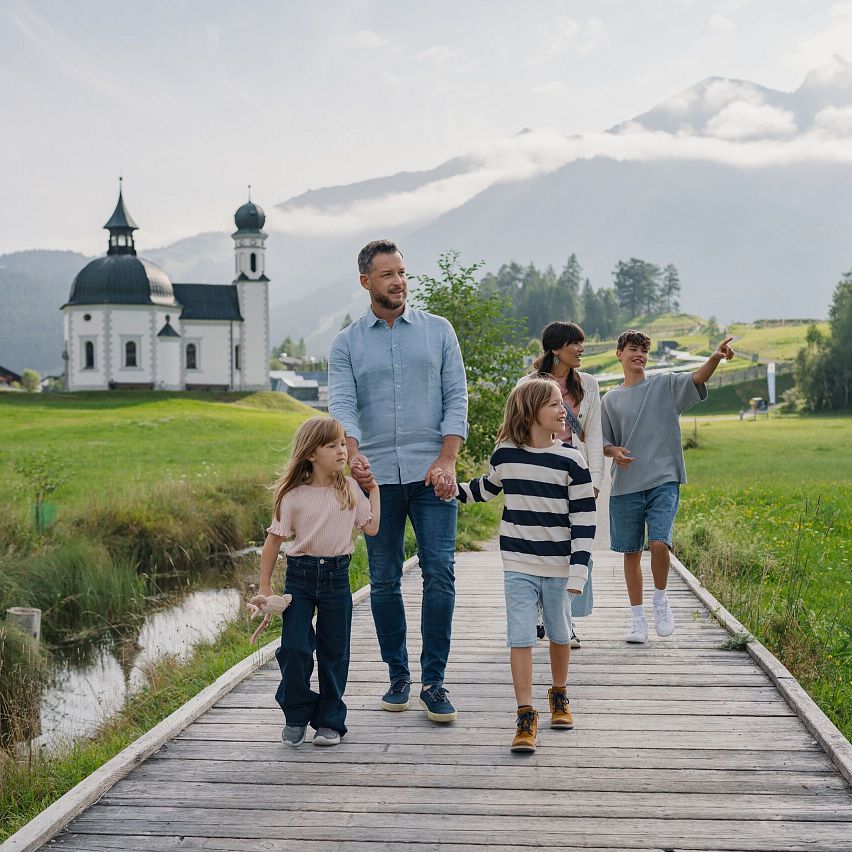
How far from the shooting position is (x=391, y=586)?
5.58 meters

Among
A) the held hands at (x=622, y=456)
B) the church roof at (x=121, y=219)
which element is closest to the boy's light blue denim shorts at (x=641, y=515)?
the held hands at (x=622, y=456)

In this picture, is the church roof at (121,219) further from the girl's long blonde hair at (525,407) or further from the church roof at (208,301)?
the girl's long blonde hair at (525,407)

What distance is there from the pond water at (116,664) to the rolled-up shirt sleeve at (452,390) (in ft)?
12.7

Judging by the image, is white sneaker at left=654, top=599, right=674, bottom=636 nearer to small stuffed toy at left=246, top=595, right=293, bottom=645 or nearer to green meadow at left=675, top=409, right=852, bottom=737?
green meadow at left=675, top=409, right=852, bottom=737

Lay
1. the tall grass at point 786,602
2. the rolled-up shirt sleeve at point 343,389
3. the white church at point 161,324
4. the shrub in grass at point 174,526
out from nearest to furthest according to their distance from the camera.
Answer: the rolled-up shirt sleeve at point 343,389 → the tall grass at point 786,602 → the shrub in grass at point 174,526 → the white church at point 161,324

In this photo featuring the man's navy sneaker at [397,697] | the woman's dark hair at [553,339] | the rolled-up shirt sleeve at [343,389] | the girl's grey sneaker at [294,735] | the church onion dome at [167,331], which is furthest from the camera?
the church onion dome at [167,331]

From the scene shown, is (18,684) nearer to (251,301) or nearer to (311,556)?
(311,556)

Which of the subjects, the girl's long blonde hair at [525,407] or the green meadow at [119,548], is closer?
the girl's long blonde hair at [525,407]

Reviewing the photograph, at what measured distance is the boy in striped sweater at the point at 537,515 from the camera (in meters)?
5.05

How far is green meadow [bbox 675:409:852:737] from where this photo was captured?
7.09 meters

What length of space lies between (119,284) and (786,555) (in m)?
68.6

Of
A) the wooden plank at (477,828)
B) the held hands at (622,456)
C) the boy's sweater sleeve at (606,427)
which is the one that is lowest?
the wooden plank at (477,828)

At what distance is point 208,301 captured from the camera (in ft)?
259

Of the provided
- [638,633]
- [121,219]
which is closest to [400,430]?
[638,633]
